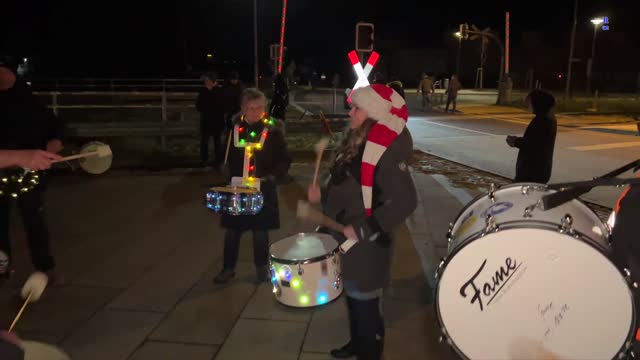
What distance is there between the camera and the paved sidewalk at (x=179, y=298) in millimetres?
3844

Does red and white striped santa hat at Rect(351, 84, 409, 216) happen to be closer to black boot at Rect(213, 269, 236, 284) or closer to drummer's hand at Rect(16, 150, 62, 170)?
drummer's hand at Rect(16, 150, 62, 170)

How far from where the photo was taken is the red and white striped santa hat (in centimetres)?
288

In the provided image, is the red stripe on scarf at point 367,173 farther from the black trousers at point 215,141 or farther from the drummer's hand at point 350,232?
the black trousers at point 215,141

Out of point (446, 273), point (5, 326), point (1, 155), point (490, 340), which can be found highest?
point (1, 155)

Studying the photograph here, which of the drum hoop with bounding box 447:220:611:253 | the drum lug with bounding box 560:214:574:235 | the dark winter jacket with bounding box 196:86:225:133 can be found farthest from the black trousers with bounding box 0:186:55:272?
the dark winter jacket with bounding box 196:86:225:133

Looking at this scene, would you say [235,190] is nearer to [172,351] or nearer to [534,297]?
[172,351]

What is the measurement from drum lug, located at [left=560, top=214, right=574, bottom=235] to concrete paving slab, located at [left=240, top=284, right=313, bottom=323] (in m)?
2.16

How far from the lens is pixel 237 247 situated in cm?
491

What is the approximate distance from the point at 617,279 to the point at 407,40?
79775 mm

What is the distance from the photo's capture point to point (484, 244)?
2760 mm

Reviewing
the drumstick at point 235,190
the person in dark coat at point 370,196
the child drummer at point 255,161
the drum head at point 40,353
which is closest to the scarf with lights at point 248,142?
the child drummer at point 255,161

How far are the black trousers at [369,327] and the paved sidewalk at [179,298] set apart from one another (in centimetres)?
58

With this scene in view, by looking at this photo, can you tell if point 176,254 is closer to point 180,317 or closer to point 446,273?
point 180,317

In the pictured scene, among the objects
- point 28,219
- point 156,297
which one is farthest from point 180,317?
point 28,219
